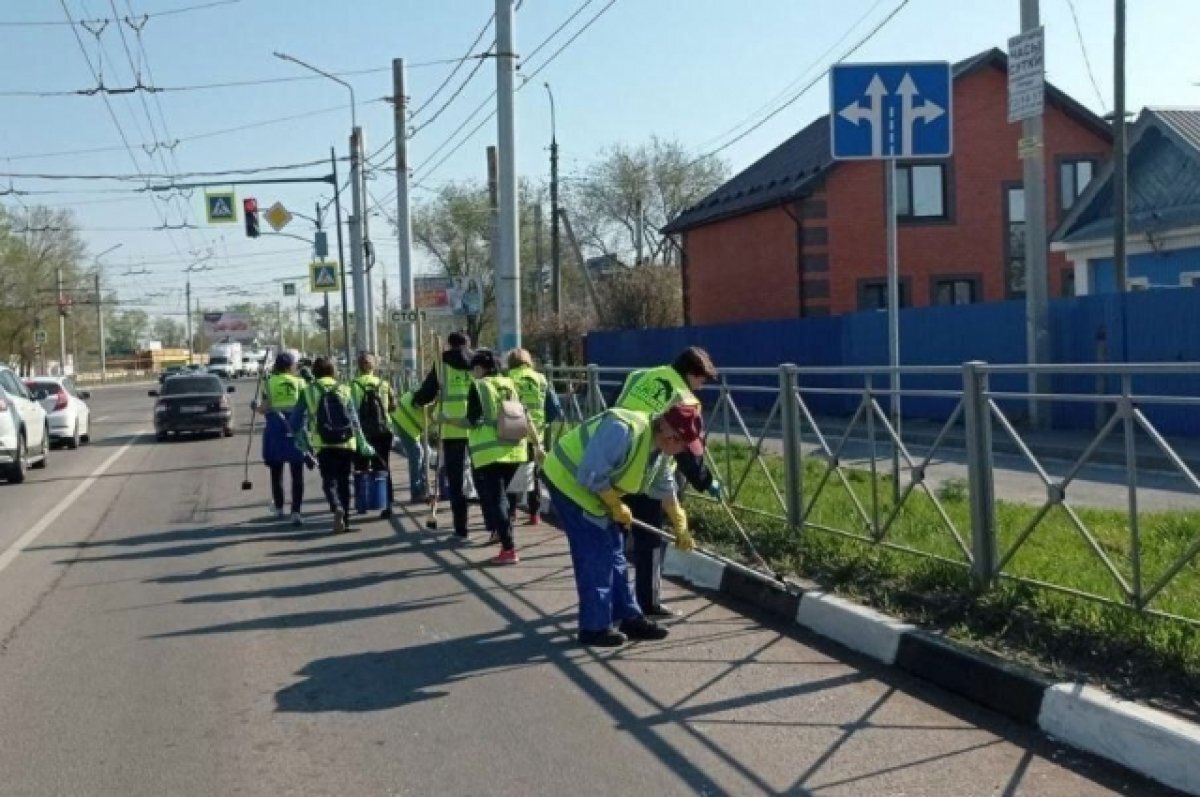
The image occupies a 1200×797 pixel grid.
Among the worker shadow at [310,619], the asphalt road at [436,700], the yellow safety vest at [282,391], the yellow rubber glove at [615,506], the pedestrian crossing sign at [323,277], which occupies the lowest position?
the worker shadow at [310,619]

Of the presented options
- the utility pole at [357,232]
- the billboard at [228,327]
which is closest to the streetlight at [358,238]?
the utility pole at [357,232]

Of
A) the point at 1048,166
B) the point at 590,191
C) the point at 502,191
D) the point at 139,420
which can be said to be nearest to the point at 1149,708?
the point at 502,191

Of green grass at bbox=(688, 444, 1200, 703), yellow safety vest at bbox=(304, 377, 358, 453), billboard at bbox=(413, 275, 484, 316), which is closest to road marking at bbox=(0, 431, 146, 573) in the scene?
yellow safety vest at bbox=(304, 377, 358, 453)

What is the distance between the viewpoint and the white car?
61.6 ft

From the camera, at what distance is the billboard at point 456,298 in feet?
83.3

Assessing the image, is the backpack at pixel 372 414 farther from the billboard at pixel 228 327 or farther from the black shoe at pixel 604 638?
the billboard at pixel 228 327

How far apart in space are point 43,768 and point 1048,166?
98.2ft

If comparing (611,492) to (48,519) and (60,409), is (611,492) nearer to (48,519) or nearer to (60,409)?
(48,519)

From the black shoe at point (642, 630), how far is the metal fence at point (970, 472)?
1.66 metres

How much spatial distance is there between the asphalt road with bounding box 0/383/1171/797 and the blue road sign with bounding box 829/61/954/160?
3.21 metres

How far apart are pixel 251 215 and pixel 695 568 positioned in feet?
84.8

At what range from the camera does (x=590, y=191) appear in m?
62.7

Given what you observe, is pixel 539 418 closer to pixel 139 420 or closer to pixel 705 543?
pixel 705 543

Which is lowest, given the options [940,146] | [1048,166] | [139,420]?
[139,420]
